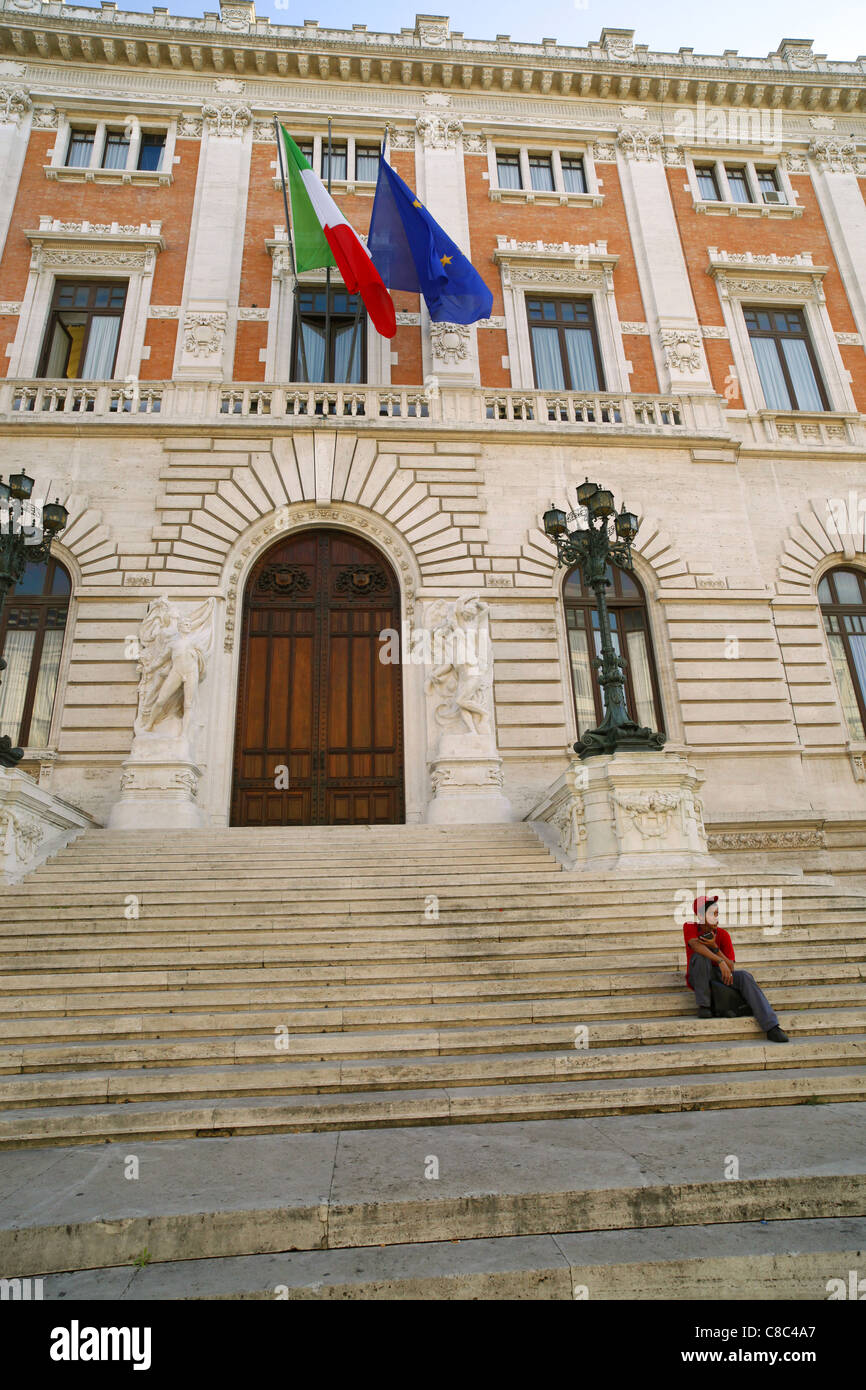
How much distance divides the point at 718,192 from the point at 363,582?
14.7 m

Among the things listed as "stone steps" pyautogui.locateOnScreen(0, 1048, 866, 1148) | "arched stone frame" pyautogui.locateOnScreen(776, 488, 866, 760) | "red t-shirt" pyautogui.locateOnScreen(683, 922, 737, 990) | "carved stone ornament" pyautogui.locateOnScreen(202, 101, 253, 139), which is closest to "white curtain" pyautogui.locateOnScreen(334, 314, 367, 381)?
"carved stone ornament" pyautogui.locateOnScreen(202, 101, 253, 139)

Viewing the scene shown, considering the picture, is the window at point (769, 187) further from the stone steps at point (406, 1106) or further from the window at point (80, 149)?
the stone steps at point (406, 1106)

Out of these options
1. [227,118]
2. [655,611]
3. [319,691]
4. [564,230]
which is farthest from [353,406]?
[227,118]

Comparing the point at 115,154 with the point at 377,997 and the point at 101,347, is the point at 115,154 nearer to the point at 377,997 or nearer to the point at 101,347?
the point at 101,347

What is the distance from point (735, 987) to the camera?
20.5ft

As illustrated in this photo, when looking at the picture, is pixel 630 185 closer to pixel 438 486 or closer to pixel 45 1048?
pixel 438 486

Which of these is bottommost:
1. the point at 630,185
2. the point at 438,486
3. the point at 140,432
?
the point at 438,486

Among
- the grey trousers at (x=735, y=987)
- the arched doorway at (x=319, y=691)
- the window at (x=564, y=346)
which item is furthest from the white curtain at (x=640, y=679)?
the grey trousers at (x=735, y=987)

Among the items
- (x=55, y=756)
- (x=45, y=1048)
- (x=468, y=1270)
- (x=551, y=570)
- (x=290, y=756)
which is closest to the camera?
(x=468, y=1270)

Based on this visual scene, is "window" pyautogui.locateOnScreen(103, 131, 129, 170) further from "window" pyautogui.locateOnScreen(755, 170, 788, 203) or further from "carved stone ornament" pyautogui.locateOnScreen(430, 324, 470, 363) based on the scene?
"window" pyautogui.locateOnScreen(755, 170, 788, 203)

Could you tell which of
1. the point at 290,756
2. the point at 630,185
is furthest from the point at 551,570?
the point at 630,185

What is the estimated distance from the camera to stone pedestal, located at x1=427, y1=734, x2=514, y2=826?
12.5 metres

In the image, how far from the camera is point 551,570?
15.0 m
